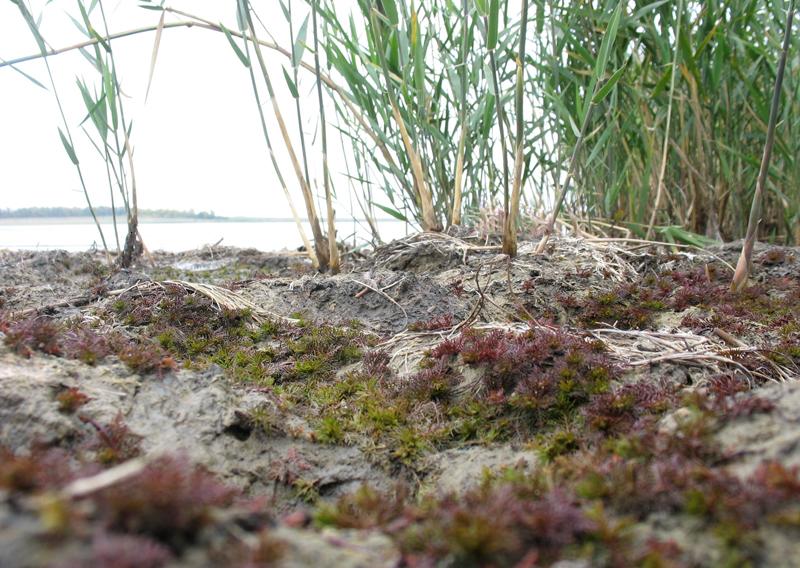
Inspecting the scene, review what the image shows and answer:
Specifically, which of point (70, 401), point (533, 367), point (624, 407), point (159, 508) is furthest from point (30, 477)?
point (533, 367)

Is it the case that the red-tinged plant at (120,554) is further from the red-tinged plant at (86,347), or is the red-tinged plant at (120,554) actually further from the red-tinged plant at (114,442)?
the red-tinged plant at (86,347)

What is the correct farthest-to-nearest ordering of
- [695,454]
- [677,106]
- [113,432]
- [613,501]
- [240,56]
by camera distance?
1. [677,106]
2. [240,56]
3. [113,432]
4. [695,454]
5. [613,501]

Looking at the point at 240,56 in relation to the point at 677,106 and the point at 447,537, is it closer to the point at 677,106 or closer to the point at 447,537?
the point at 447,537

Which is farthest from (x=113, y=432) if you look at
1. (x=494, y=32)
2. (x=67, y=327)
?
(x=494, y=32)

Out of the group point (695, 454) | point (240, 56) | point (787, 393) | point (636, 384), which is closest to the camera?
point (695, 454)

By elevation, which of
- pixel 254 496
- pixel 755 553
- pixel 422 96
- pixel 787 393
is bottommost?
pixel 254 496
